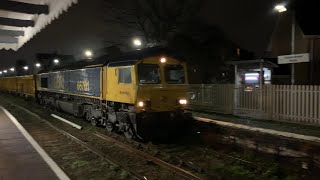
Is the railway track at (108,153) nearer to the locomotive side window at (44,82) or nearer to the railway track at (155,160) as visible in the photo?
the railway track at (155,160)

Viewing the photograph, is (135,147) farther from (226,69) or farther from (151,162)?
(226,69)

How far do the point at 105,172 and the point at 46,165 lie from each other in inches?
50.3

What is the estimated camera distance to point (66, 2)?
388 inches

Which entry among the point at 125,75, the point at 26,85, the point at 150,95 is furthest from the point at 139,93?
the point at 26,85

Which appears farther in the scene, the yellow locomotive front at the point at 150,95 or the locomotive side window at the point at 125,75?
the locomotive side window at the point at 125,75

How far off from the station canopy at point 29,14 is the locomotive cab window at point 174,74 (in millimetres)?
3889

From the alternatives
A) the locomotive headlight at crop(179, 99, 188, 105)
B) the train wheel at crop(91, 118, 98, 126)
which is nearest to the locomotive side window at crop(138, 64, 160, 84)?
the locomotive headlight at crop(179, 99, 188, 105)

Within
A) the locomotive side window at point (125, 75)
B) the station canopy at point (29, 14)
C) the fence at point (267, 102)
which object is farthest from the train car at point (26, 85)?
the locomotive side window at point (125, 75)

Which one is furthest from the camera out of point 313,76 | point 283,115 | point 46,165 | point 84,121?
point 313,76

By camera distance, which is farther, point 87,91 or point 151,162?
point 87,91

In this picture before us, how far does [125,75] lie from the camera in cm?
1243

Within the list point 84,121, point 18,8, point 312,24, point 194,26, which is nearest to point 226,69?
point 194,26

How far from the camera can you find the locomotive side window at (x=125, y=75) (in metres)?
12.1

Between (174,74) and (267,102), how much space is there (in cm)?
596
